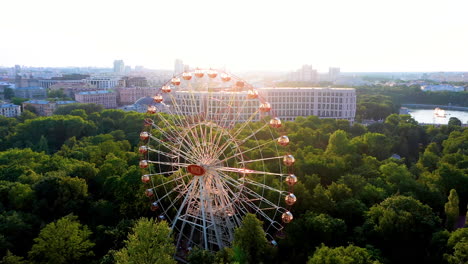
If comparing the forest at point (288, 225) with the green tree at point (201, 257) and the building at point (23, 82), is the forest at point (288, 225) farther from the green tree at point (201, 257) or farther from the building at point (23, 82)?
the building at point (23, 82)

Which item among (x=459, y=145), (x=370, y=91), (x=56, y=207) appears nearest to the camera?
(x=56, y=207)

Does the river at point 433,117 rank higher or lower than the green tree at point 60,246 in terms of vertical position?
higher

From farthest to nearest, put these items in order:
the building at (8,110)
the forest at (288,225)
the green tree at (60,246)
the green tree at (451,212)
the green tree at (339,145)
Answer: the building at (8,110) < the green tree at (339,145) < the green tree at (451,212) < the green tree at (60,246) < the forest at (288,225)

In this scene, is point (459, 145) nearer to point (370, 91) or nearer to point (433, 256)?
point (433, 256)

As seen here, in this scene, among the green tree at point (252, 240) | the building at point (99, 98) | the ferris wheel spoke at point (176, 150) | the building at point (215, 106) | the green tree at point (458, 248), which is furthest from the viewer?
the building at point (99, 98)

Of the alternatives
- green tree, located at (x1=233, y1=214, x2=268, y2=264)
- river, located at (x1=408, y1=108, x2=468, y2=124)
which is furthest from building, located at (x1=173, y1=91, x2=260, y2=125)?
river, located at (x1=408, y1=108, x2=468, y2=124)

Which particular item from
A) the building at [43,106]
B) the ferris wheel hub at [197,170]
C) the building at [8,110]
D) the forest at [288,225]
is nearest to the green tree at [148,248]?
the forest at [288,225]

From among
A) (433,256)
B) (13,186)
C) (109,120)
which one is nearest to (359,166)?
(433,256)
